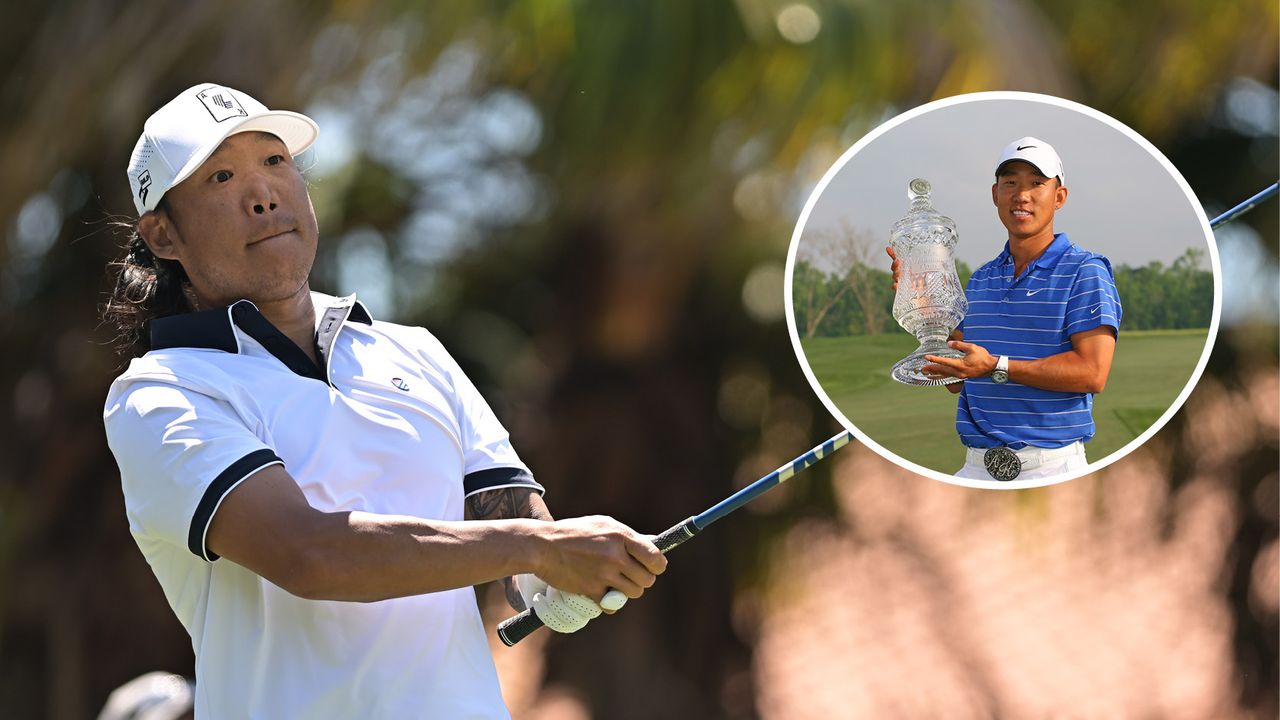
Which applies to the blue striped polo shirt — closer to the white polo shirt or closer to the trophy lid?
the trophy lid

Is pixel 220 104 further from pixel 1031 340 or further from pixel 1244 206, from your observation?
pixel 1244 206

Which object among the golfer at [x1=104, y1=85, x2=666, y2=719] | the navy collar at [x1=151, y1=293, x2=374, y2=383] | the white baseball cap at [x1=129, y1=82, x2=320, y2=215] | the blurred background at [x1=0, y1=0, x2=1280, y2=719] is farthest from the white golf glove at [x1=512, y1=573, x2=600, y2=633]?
the blurred background at [x1=0, y1=0, x2=1280, y2=719]

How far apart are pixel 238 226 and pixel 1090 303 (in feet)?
2.73

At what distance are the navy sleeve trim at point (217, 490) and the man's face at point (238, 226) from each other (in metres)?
0.25

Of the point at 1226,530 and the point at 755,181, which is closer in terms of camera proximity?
the point at 755,181

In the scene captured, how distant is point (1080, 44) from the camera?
3.84 m

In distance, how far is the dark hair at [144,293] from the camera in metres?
1.51

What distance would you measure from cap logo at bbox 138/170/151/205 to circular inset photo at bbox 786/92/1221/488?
677mm

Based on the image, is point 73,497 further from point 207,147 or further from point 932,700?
point 207,147

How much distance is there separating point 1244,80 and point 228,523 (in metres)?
3.61

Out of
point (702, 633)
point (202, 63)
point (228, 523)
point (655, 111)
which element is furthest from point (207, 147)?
point (702, 633)

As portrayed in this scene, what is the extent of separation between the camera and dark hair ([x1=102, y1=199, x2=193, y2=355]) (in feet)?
4.95

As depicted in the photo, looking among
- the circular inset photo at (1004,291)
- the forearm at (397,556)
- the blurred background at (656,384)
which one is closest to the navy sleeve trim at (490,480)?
the forearm at (397,556)

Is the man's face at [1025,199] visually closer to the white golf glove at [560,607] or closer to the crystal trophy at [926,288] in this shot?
the crystal trophy at [926,288]
